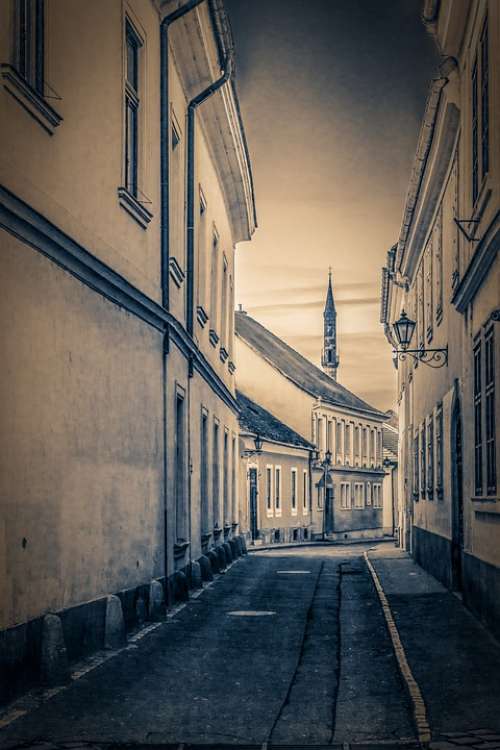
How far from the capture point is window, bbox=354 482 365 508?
6950 cm

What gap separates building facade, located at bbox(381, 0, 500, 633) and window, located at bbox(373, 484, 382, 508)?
48254 millimetres

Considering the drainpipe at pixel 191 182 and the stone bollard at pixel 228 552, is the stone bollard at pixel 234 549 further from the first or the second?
the drainpipe at pixel 191 182

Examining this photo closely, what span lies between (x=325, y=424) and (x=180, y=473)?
45250mm

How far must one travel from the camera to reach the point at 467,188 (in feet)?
50.6

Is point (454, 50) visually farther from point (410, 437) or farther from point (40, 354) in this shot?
point (410, 437)

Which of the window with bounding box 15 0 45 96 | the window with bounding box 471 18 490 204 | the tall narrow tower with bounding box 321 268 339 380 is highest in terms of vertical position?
the tall narrow tower with bounding box 321 268 339 380

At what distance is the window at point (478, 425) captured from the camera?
14023mm

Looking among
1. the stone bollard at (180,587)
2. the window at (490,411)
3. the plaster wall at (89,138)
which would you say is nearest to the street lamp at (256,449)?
the stone bollard at (180,587)

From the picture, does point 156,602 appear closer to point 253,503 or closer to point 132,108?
point 132,108

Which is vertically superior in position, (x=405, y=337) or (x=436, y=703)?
(x=405, y=337)

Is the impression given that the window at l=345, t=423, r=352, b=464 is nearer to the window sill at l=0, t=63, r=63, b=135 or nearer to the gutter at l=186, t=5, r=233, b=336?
the gutter at l=186, t=5, r=233, b=336

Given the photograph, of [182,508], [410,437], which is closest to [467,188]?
[182,508]

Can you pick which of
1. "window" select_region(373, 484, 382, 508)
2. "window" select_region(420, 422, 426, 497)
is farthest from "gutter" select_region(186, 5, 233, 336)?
"window" select_region(373, 484, 382, 508)

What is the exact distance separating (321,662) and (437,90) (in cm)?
968
